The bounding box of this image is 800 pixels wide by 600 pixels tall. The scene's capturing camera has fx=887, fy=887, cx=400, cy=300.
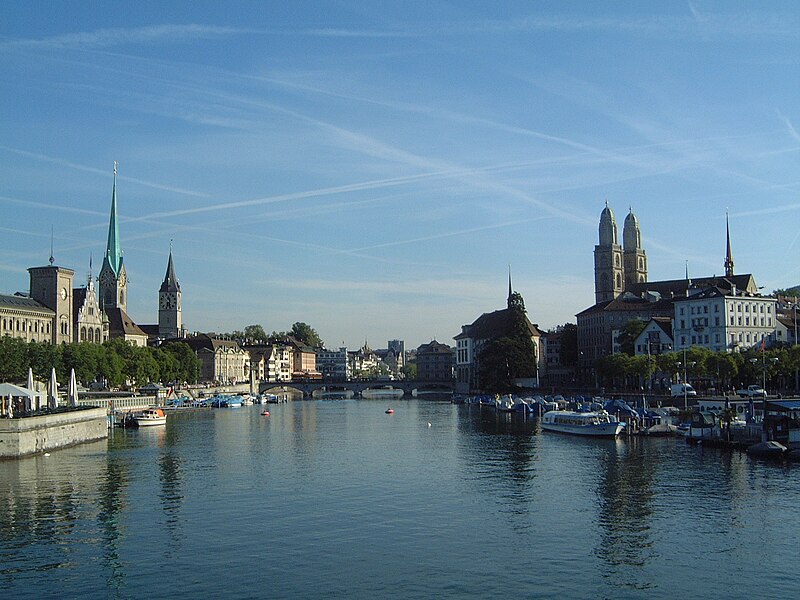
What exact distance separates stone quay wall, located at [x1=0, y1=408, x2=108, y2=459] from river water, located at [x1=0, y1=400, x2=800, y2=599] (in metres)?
1.43

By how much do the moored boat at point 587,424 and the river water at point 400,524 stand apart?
10.6 meters

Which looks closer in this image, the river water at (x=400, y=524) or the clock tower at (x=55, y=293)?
the river water at (x=400, y=524)

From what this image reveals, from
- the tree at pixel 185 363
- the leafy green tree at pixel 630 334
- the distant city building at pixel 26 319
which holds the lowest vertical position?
the tree at pixel 185 363

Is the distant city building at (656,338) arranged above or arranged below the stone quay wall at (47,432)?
above

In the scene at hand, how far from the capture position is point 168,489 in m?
49.0

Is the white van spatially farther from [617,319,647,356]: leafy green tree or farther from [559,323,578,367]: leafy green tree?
[559,323,578,367]: leafy green tree

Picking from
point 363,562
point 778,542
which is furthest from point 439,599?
point 778,542

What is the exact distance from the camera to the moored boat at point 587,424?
79375 mm

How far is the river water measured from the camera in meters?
29.8

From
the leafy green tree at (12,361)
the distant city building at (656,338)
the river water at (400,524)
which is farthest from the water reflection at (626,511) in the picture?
the leafy green tree at (12,361)

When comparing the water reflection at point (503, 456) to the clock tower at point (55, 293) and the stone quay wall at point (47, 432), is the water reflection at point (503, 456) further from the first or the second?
the clock tower at point (55, 293)

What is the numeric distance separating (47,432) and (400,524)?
122ft

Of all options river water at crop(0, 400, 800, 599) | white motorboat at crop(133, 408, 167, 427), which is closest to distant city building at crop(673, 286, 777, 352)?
river water at crop(0, 400, 800, 599)

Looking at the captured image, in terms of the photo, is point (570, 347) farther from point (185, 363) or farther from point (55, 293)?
point (55, 293)
